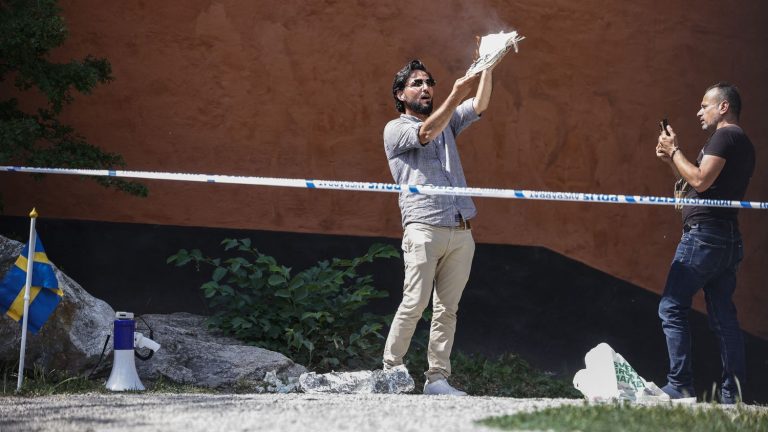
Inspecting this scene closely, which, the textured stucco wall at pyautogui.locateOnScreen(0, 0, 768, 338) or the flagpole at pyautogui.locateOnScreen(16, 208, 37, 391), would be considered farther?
the textured stucco wall at pyautogui.locateOnScreen(0, 0, 768, 338)

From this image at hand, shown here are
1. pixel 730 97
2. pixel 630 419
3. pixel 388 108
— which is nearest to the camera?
pixel 630 419

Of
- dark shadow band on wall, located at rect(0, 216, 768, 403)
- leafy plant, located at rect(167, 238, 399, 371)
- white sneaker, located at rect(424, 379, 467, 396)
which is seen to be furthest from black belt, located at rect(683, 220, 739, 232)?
dark shadow band on wall, located at rect(0, 216, 768, 403)

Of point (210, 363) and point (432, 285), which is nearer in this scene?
point (432, 285)

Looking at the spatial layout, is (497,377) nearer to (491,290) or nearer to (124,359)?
(491,290)

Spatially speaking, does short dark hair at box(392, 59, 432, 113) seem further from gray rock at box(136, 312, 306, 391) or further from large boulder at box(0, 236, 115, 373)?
large boulder at box(0, 236, 115, 373)

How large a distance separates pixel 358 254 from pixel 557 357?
57.0 inches

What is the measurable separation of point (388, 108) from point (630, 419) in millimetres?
3621

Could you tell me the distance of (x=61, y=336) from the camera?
5762 mm

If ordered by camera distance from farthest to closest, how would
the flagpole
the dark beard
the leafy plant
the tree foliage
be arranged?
1. the leafy plant
2. the tree foliage
3. the dark beard
4. the flagpole

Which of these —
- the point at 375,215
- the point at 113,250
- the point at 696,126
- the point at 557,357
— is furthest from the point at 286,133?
the point at 696,126

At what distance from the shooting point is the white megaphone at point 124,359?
219 inches

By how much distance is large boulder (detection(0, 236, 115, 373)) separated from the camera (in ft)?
18.8

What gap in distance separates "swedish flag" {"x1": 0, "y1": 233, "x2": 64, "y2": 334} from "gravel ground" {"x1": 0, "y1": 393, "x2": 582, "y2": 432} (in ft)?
1.81

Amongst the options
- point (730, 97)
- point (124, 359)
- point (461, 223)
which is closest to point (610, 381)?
point (461, 223)
